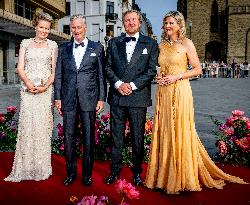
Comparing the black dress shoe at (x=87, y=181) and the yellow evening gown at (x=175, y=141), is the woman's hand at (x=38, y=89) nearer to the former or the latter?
the black dress shoe at (x=87, y=181)

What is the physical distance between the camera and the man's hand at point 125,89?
4.40 meters

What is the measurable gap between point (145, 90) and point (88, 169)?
1.19 m

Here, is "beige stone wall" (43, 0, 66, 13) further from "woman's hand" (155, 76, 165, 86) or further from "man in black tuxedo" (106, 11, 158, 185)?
"woman's hand" (155, 76, 165, 86)

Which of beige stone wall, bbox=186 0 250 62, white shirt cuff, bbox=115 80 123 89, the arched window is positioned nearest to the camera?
white shirt cuff, bbox=115 80 123 89

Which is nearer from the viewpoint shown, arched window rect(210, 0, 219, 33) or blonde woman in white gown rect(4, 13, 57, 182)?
blonde woman in white gown rect(4, 13, 57, 182)

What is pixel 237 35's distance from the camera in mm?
48062

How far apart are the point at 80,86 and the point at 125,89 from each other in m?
0.56

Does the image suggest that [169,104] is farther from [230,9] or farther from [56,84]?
[230,9]

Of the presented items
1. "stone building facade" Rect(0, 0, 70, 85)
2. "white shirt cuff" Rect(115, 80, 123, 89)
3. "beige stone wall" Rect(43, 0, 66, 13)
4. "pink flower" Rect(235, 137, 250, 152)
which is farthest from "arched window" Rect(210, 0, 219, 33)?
"white shirt cuff" Rect(115, 80, 123, 89)

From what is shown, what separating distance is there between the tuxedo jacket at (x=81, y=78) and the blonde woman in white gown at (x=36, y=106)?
249mm

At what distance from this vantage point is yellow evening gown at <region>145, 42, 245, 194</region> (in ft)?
14.2

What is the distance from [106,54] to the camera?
15.5 ft

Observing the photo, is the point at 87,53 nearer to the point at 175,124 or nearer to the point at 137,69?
the point at 137,69

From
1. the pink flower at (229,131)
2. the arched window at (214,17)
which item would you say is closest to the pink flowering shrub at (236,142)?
the pink flower at (229,131)
